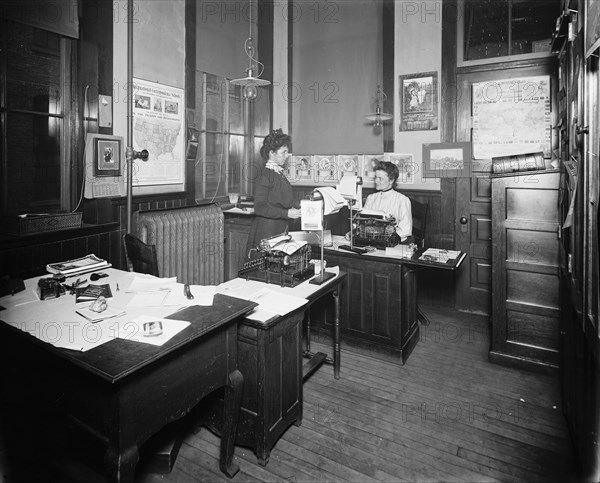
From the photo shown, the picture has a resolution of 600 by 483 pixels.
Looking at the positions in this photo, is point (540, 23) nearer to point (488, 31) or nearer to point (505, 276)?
point (488, 31)

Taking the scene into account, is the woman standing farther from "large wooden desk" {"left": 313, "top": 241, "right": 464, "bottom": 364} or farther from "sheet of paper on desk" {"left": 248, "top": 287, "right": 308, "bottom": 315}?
"sheet of paper on desk" {"left": 248, "top": 287, "right": 308, "bottom": 315}

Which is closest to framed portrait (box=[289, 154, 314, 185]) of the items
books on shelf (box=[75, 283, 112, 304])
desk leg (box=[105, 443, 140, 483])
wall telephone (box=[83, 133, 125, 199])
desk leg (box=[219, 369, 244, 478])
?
wall telephone (box=[83, 133, 125, 199])

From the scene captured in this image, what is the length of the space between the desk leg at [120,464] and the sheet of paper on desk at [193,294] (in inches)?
29.8

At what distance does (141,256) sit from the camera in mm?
3020

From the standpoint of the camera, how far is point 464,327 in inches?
183

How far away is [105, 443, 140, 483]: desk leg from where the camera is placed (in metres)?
1.56

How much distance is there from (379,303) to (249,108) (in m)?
3.37

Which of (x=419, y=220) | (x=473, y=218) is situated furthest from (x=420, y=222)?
(x=473, y=218)

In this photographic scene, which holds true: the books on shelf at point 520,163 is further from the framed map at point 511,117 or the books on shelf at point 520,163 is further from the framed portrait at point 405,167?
the framed portrait at point 405,167

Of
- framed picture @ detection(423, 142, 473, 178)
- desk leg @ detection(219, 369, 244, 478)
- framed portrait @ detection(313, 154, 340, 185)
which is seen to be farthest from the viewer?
framed portrait @ detection(313, 154, 340, 185)

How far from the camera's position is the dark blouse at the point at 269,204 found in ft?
13.1

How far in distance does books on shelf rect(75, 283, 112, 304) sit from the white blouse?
2.84 meters

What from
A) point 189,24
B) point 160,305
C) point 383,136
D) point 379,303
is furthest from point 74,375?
point 383,136

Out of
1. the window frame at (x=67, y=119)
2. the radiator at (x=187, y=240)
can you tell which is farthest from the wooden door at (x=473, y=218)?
the window frame at (x=67, y=119)
